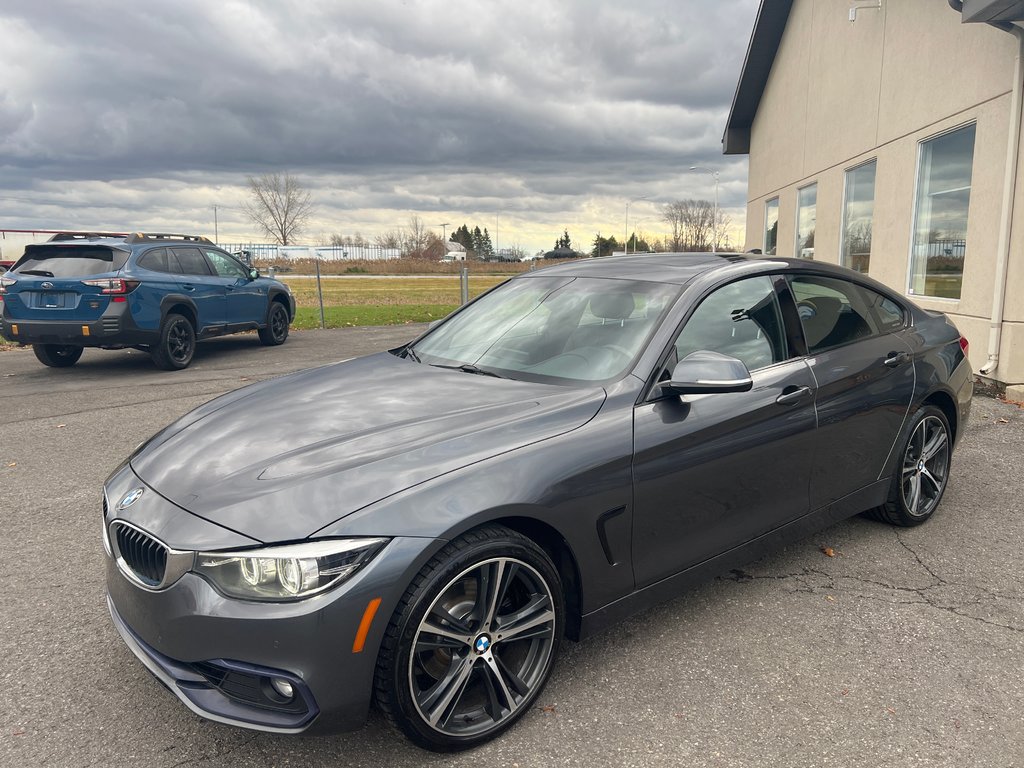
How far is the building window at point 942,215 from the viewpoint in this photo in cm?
854

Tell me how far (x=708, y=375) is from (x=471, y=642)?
1285 millimetres

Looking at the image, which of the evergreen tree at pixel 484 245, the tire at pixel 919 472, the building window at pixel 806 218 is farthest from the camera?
the evergreen tree at pixel 484 245

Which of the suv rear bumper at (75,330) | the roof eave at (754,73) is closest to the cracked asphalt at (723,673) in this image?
the suv rear bumper at (75,330)

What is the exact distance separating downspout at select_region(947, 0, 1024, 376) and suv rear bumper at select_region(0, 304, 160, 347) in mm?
10005

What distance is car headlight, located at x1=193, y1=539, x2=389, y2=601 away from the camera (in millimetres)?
2061

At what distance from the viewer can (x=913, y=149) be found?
374 inches

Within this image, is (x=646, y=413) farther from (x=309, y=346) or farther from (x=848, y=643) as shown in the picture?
(x=309, y=346)

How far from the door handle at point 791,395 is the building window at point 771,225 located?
45.6 feet

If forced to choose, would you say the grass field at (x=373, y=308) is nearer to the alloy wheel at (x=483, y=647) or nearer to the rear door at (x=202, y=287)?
the rear door at (x=202, y=287)

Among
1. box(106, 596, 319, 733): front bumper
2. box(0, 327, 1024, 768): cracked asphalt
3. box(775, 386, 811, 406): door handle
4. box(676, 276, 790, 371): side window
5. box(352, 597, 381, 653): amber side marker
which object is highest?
box(676, 276, 790, 371): side window

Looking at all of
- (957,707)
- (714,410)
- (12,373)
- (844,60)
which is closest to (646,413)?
(714,410)

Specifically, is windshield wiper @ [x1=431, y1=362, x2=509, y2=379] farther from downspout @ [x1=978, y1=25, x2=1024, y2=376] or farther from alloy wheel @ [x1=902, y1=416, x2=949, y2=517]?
downspout @ [x1=978, y1=25, x2=1024, y2=376]

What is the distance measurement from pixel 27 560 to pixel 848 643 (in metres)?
4.04

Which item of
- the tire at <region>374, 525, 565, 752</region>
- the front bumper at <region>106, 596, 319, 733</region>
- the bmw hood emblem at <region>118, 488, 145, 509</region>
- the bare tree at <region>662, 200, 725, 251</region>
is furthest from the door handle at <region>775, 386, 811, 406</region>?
the bare tree at <region>662, 200, 725, 251</region>
